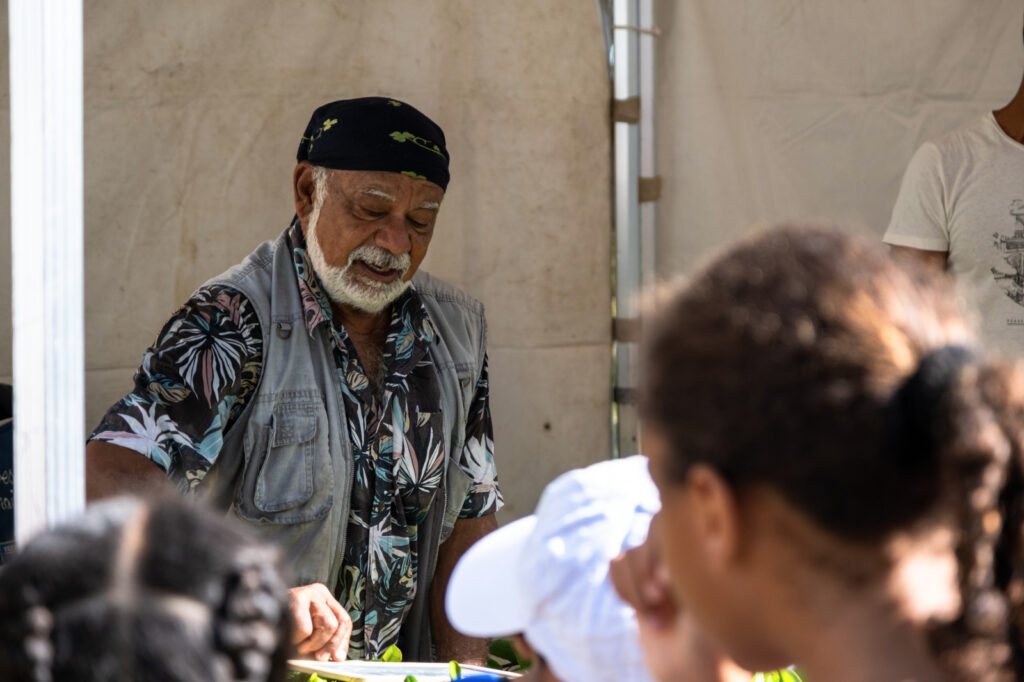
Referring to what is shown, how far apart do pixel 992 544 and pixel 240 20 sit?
2299 mm

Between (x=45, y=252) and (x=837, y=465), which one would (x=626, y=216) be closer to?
(x=45, y=252)

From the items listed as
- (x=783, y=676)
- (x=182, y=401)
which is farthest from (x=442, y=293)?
(x=783, y=676)

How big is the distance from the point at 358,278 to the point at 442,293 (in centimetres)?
30

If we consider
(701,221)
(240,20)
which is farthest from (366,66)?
(701,221)

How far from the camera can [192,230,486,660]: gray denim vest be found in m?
2.22

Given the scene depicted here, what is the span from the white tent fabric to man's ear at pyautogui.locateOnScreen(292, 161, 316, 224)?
3.17 ft

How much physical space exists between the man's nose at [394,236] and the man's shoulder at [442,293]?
151mm

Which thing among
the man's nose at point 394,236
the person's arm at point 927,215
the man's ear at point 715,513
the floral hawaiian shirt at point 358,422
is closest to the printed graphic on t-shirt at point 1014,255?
the person's arm at point 927,215

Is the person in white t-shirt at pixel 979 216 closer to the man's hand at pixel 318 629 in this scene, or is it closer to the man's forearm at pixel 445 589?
the man's forearm at pixel 445 589

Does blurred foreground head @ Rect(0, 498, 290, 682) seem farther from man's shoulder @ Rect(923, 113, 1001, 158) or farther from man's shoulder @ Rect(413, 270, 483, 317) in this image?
man's shoulder @ Rect(923, 113, 1001, 158)

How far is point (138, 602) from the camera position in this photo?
24.5 inches

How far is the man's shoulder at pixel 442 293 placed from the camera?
2.62 m

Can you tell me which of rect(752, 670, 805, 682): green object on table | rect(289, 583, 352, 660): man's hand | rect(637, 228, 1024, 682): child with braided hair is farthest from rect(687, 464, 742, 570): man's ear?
rect(289, 583, 352, 660): man's hand

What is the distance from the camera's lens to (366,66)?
9.04ft
